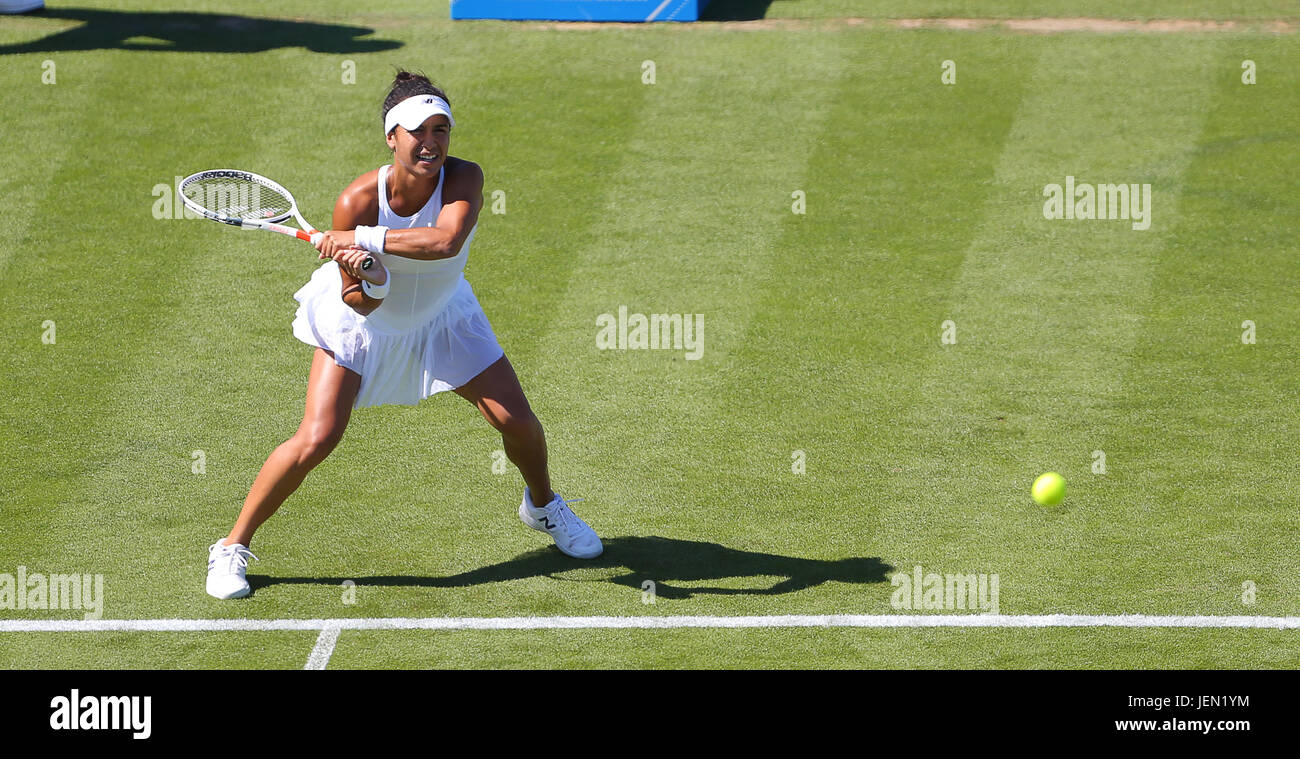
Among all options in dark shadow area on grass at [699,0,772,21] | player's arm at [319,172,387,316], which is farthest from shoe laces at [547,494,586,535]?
dark shadow area on grass at [699,0,772,21]

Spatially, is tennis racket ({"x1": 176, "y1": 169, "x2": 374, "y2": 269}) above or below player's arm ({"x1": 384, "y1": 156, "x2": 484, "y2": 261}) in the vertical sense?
above

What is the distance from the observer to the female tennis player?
7246 millimetres

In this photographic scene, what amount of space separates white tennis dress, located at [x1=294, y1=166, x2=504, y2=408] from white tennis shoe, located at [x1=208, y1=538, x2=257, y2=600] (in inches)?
37.8

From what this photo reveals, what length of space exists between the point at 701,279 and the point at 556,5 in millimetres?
5358

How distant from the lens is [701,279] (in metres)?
11.5

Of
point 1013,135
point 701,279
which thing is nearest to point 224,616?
point 701,279

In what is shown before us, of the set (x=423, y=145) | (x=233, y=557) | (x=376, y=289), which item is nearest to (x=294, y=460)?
(x=233, y=557)

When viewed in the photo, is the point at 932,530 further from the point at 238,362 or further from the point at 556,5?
the point at 556,5

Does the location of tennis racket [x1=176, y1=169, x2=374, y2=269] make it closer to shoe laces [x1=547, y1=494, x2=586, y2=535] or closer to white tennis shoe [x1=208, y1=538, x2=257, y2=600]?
white tennis shoe [x1=208, y1=538, x2=257, y2=600]

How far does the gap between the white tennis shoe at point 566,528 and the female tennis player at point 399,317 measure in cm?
1

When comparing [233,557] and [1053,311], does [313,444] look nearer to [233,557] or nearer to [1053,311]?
[233,557]

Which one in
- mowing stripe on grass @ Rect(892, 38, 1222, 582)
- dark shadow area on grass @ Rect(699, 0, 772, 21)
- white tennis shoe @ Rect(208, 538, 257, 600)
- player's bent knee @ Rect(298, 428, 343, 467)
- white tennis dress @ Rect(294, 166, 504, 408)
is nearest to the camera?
white tennis dress @ Rect(294, 166, 504, 408)

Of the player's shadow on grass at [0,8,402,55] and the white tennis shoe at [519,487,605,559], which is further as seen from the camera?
the player's shadow on grass at [0,8,402,55]

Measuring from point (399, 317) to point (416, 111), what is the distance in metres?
1.04
